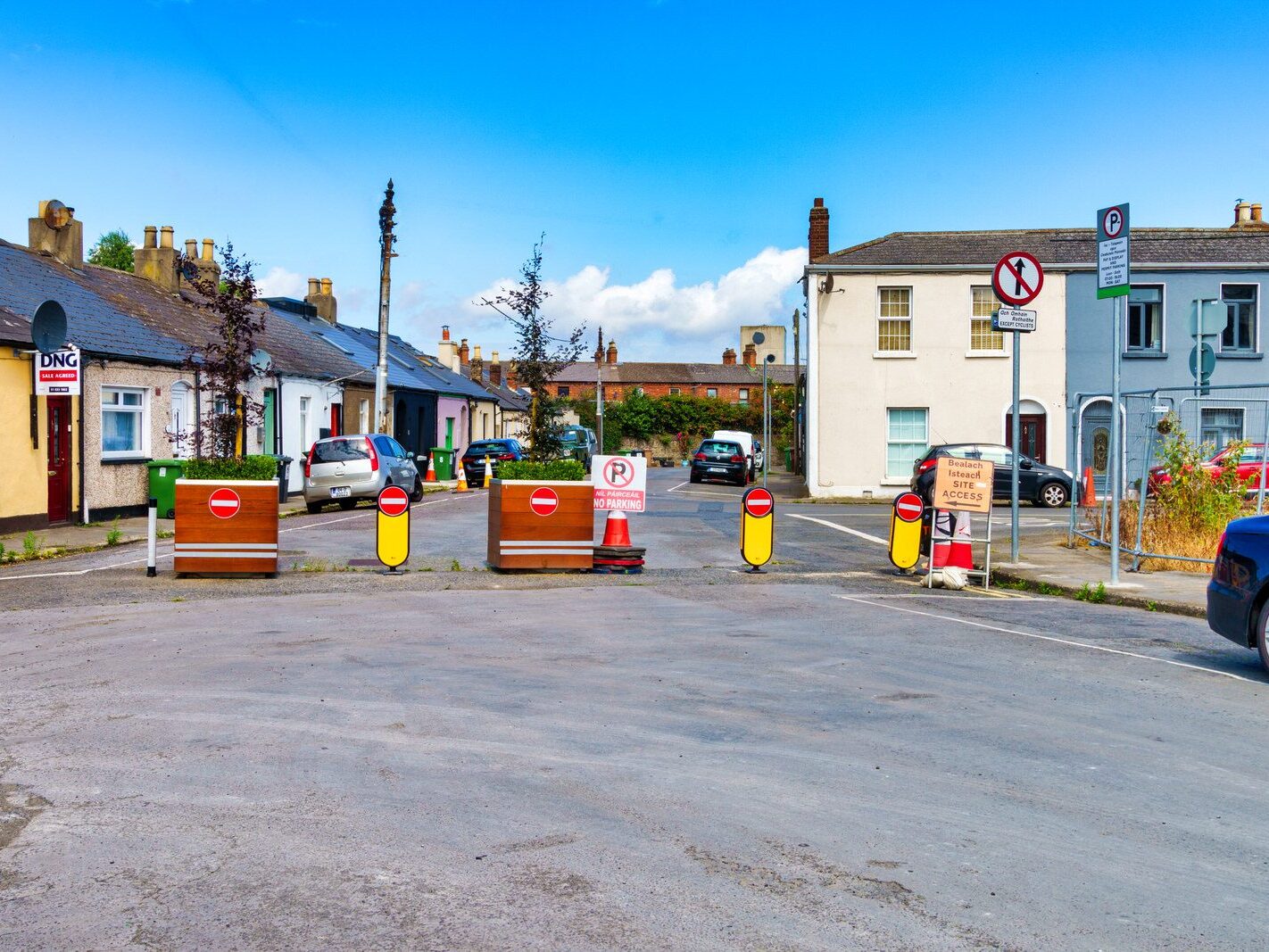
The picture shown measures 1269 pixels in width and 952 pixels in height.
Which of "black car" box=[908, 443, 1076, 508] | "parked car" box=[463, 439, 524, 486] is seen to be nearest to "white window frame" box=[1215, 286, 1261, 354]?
"black car" box=[908, 443, 1076, 508]

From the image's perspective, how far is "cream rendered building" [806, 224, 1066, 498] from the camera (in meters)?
34.0

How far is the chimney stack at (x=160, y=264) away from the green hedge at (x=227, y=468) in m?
11.1

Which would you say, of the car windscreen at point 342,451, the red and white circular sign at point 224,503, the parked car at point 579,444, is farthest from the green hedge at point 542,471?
the parked car at point 579,444

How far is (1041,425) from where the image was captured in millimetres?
34000

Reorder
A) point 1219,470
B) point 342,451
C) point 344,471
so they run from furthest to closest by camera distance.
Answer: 1. point 342,451
2. point 344,471
3. point 1219,470

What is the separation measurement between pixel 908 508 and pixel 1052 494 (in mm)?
15597

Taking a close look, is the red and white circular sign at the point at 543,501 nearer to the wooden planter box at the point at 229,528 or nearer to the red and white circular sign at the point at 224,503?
the wooden planter box at the point at 229,528

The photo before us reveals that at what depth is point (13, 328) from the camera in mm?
20984

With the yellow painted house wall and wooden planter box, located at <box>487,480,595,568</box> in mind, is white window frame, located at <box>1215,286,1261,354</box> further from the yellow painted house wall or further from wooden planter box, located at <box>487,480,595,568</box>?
the yellow painted house wall

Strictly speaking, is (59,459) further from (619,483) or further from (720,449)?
(720,449)

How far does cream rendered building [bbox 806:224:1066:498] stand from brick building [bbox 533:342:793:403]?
7103cm

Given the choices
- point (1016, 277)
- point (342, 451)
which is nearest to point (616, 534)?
point (1016, 277)

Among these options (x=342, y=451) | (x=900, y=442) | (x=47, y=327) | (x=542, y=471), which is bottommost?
(x=542, y=471)

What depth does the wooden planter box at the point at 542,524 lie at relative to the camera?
14.9m
